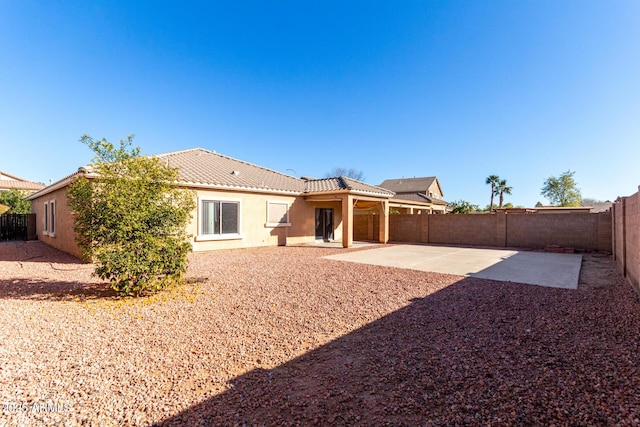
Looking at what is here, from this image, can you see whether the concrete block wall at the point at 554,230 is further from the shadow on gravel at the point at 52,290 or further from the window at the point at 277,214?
the shadow on gravel at the point at 52,290

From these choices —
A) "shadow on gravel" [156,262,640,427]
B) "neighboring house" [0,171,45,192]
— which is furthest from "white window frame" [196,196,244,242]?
"neighboring house" [0,171,45,192]

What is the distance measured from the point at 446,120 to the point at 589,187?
39969 mm

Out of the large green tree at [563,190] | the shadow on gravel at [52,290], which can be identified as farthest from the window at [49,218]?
the large green tree at [563,190]

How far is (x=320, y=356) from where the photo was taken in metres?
3.73

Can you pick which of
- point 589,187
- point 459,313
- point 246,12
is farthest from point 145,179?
point 589,187

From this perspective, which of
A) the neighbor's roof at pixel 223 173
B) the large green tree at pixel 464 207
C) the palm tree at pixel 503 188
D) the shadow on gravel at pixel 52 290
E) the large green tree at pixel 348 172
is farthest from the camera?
the large green tree at pixel 348 172

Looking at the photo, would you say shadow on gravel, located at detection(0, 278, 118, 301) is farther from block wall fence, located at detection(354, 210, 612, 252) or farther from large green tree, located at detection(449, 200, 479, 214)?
large green tree, located at detection(449, 200, 479, 214)

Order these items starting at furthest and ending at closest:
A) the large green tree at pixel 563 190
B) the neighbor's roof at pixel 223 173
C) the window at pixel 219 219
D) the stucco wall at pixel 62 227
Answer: the large green tree at pixel 563 190, the neighbor's roof at pixel 223 173, the window at pixel 219 219, the stucco wall at pixel 62 227

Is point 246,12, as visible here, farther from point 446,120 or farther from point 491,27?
point 446,120

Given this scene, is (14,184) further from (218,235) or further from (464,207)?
(464,207)

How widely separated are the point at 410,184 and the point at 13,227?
4268 cm

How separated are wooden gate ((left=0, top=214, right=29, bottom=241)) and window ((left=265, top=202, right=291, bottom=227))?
17627 millimetres

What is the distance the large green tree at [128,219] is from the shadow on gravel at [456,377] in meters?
4.05

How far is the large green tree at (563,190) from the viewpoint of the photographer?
148 feet
